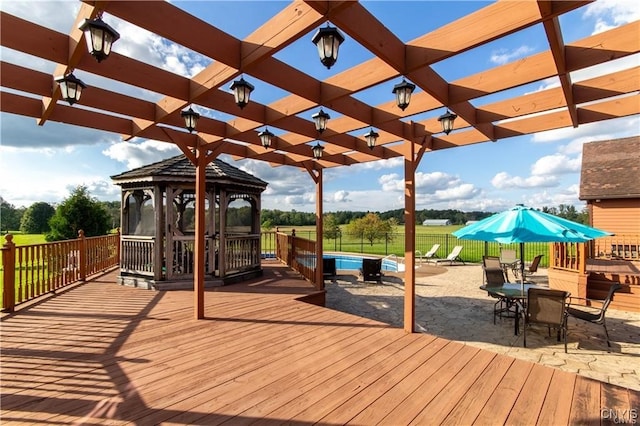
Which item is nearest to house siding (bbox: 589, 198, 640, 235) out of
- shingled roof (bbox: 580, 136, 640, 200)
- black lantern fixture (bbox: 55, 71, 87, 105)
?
shingled roof (bbox: 580, 136, 640, 200)

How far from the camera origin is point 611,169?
11430 millimetres

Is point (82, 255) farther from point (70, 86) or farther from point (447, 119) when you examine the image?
point (447, 119)

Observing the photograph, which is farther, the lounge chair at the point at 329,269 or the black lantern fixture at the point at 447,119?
the lounge chair at the point at 329,269

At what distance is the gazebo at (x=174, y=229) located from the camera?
648 cm

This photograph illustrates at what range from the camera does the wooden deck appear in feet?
7.38

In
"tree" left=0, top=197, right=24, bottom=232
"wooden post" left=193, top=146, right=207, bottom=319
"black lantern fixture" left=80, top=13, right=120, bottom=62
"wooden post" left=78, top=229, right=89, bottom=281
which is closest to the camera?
"black lantern fixture" left=80, top=13, right=120, bottom=62

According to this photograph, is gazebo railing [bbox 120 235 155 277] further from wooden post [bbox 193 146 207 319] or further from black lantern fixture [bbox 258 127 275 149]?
black lantern fixture [bbox 258 127 275 149]

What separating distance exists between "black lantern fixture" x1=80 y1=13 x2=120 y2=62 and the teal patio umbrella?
5.27 m

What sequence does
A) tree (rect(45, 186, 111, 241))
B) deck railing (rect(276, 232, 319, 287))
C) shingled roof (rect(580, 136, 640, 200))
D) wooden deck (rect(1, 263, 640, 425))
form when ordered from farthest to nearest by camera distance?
tree (rect(45, 186, 111, 241)) < shingled roof (rect(580, 136, 640, 200)) < deck railing (rect(276, 232, 319, 287)) < wooden deck (rect(1, 263, 640, 425))

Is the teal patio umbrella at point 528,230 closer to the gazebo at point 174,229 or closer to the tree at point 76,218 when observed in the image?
the gazebo at point 174,229

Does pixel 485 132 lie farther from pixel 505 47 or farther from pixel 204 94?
pixel 204 94

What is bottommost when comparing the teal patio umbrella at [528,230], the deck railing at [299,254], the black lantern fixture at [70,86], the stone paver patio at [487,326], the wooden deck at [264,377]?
the stone paver patio at [487,326]

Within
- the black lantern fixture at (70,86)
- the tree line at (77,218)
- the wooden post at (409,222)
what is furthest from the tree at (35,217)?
the wooden post at (409,222)

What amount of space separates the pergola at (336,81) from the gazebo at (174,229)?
2.10 metres
